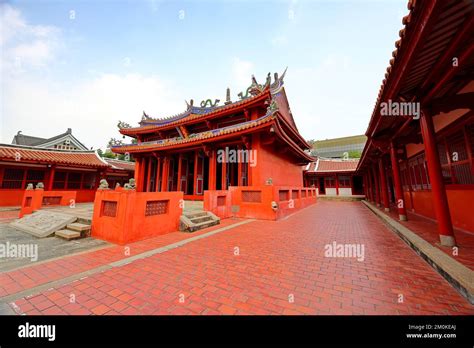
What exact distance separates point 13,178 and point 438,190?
21085 millimetres

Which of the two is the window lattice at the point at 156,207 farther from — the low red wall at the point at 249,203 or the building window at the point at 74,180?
the building window at the point at 74,180

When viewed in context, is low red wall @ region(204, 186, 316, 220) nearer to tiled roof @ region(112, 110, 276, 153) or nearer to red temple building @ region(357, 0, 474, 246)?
tiled roof @ region(112, 110, 276, 153)

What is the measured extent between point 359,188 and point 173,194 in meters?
26.2

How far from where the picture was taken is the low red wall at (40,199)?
27.9 ft

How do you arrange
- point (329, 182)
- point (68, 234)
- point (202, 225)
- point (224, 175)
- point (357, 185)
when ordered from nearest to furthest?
point (68, 234) → point (202, 225) → point (224, 175) → point (357, 185) → point (329, 182)

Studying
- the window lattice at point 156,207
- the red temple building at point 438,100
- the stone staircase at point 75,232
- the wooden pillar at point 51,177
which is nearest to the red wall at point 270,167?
the red temple building at point 438,100

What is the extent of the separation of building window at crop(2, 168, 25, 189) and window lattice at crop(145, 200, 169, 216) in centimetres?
1425

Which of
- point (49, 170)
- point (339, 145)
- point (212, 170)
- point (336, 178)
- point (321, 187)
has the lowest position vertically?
point (321, 187)

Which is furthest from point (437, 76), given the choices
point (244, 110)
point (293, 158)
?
point (293, 158)

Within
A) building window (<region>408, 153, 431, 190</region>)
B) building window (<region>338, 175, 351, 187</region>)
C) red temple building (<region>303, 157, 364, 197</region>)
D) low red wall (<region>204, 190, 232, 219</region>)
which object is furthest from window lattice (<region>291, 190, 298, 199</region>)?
building window (<region>338, 175, 351, 187</region>)

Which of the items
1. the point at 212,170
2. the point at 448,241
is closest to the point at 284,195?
the point at 212,170

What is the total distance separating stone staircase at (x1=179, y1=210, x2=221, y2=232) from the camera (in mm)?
5645

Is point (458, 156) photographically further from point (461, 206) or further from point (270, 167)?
point (270, 167)

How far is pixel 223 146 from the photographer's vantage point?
10797 millimetres
